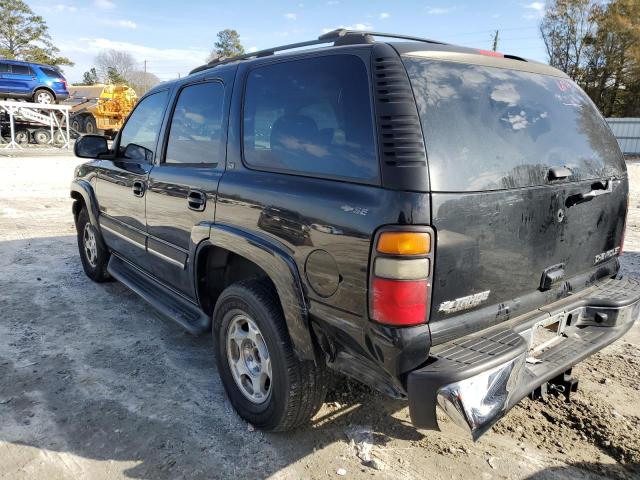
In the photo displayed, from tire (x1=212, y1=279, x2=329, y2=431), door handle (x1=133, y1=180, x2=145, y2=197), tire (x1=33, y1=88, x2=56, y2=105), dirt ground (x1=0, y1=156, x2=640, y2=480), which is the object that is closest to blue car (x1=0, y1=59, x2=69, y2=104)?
tire (x1=33, y1=88, x2=56, y2=105)

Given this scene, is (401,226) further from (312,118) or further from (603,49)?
(603,49)

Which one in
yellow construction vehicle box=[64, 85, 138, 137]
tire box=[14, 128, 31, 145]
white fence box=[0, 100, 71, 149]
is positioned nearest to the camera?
white fence box=[0, 100, 71, 149]

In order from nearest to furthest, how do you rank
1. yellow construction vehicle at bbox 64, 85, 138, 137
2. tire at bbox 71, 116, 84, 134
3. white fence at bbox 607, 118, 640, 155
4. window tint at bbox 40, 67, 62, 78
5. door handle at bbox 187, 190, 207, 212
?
door handle at bbox 187, 190, 207, 212 < window tint at bbox 40, 67, 62, 78 < yellow construction vehicle at bbox 64, 85, 138, 137 < tire at bbox 71, 116, 84, 134 < white fence at bbox 607, 118, 640, 155

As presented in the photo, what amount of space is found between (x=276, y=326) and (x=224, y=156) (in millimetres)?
1075

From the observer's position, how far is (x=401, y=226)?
1860 mm

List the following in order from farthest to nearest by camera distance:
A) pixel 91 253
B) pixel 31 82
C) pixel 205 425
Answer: pixel 31 82 → pixel 91 253 → pixel 205 425

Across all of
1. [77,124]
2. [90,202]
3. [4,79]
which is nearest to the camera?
[90,202]

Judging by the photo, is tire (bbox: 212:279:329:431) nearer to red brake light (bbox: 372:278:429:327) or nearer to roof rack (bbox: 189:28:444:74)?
red brake light (bbox: 372:278:429:327)

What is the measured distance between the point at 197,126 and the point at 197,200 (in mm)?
568

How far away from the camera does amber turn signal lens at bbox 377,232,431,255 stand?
6.12 ft

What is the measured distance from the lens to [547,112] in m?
2.51

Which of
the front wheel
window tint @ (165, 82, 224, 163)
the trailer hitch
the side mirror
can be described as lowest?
the trailer hitch

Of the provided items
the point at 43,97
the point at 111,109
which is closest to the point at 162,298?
the point at 111,109

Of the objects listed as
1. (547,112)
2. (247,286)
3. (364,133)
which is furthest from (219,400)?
(547,112)
